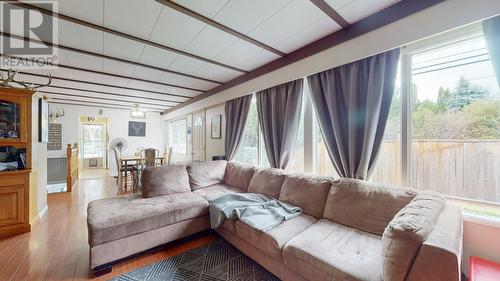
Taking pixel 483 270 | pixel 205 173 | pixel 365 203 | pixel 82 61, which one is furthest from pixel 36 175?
pixel 483 270

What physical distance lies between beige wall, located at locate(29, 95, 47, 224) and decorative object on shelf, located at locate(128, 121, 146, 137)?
4.29 meters

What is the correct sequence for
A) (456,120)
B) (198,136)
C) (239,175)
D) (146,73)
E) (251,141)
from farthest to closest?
(198,136) → (251,141) → (146,73) → (239,175) → (456,120)

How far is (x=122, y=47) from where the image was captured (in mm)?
2514

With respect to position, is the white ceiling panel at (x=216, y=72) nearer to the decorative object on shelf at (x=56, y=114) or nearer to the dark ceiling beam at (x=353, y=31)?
the dark ceiling beam at (x=353, y=31)

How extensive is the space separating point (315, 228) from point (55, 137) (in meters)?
8.01

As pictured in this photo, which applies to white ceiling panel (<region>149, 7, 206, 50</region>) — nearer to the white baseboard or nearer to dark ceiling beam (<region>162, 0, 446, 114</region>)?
dark ceiling beam (<region>162, 0, 446, 114</region>)

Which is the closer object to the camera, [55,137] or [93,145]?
[55,137]

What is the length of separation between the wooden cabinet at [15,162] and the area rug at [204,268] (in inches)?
78.4

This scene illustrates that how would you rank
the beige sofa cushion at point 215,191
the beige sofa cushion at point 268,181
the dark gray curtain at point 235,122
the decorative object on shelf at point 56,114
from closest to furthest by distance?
the beige sofa cushion at point 268,181 < the beige sofa cushion at point 215,191 < the dark gray curtain at point 235,122 < the decorative object on shelf at point 56,114

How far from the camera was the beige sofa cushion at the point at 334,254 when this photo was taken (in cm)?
125

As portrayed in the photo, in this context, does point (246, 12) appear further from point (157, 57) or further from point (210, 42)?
point (157, 57)

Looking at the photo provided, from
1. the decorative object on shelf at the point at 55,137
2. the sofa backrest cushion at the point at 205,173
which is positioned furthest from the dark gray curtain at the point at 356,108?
the decorative object on shelf at the point at 55,137

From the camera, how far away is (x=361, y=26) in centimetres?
203

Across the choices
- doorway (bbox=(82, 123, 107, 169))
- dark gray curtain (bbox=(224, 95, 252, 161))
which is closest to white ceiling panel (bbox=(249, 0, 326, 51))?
dark gray curtain (bbox=(224, 95, 252, 161))
